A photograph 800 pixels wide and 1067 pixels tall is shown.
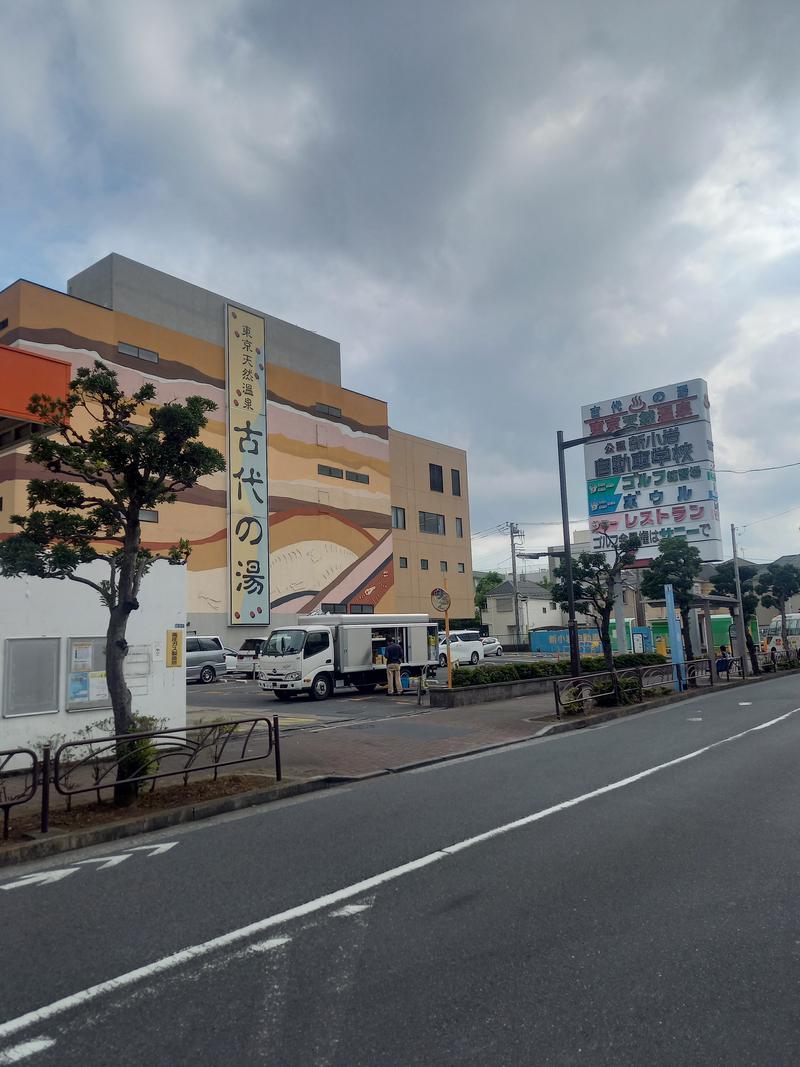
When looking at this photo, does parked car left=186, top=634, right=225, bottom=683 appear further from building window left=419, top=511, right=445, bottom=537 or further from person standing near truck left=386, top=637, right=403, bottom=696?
building window left=419, top=511, right=445, bottom=537

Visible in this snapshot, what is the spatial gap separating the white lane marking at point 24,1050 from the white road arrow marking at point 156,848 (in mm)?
3509

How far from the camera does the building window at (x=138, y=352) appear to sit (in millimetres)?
34844

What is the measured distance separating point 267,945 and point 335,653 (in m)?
19.7

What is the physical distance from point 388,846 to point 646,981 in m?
3.24

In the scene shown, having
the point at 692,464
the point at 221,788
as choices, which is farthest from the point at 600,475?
the point at 221,788

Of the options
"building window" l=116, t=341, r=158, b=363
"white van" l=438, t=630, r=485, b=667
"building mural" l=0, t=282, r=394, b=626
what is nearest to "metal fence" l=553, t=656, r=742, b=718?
"white van" l=438, t=630, r=485, b=667

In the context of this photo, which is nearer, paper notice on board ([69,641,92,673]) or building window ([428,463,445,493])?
paper notice on board ([69,641,92,673])

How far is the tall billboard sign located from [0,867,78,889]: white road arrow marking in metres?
28.2

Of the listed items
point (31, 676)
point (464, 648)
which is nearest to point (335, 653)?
point (31, 676)

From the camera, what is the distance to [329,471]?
44.8 metres

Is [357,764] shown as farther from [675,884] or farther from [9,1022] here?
[9,1022]

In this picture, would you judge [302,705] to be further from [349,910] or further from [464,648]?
[464,648]

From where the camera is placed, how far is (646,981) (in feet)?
12.9

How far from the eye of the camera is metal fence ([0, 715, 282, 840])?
777 cm
